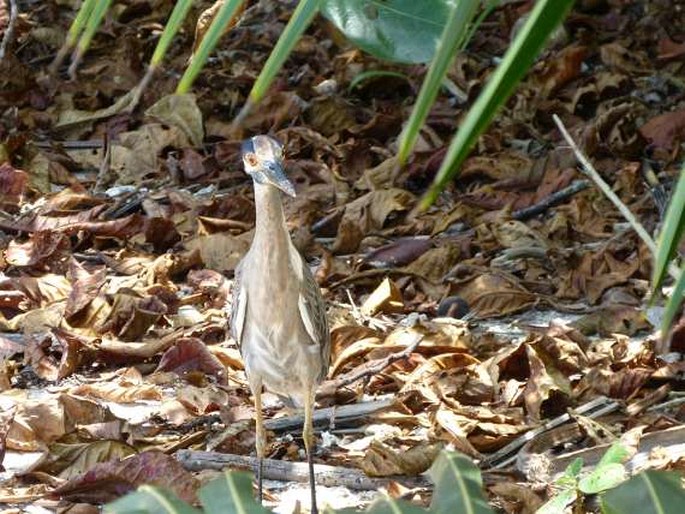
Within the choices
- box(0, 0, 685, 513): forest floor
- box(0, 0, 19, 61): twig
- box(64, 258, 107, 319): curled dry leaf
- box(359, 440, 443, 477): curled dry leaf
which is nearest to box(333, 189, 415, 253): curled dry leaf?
box(0, 0, 685, 513): forest floor

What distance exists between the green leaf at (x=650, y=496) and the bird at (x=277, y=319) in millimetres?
2920

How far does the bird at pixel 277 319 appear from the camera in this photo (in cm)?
430

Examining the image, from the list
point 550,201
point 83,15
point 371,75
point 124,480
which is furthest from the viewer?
point 371,75

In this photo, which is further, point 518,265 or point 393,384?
point 518,265

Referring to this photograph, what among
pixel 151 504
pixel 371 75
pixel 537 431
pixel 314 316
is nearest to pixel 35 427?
pixel 314 316

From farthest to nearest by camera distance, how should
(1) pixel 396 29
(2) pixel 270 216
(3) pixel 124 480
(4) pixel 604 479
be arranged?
(1) pixel 396 29 < (2) pixel 270 216 < (3) pixel 124 480 < (4) pixel 604 479

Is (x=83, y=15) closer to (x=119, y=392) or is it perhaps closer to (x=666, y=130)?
(x=119, y=392)

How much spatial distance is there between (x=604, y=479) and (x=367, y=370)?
150 centimetres

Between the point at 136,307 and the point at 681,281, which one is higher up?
the point at 681,281

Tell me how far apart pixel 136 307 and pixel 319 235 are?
1230mm

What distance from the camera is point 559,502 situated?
341 centimetres

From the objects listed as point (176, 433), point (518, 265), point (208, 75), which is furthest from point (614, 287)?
point (208, 75)

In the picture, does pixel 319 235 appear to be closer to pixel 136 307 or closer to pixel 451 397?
pixel 136 307

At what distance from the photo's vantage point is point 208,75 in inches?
326
